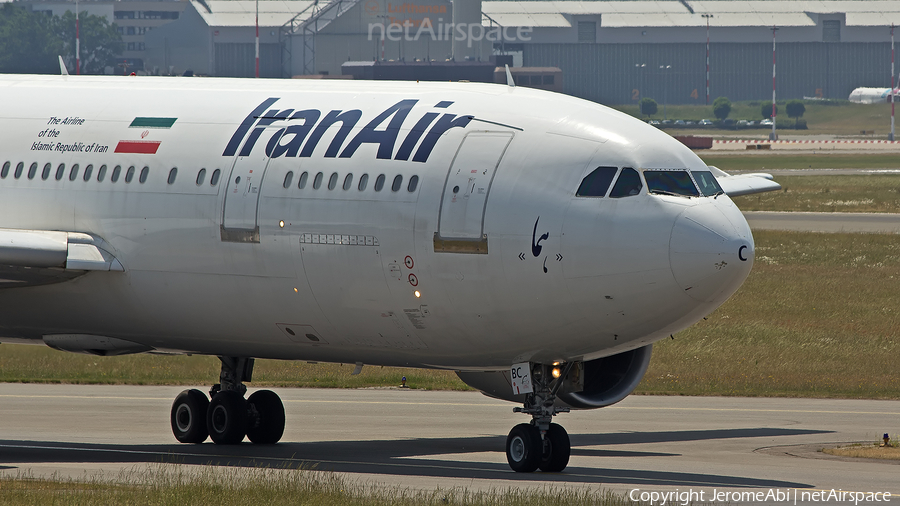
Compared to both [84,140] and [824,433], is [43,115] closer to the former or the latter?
[84,140]

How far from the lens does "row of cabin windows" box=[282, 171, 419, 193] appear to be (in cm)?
2233

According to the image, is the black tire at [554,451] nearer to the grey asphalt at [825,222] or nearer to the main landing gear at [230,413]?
the main landing gear at [230,413]

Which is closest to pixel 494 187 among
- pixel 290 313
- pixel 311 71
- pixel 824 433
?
pixel 290 313

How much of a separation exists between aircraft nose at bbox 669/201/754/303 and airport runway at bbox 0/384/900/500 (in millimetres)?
3088

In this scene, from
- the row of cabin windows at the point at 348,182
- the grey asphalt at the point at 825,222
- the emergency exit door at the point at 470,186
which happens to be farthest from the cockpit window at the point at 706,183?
the grey asphalt at the point at 825,222

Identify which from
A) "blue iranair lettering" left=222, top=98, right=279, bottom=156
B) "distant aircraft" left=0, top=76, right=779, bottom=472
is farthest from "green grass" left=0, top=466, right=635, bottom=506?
"blue iranair lettering" left=222, top=98, right=279, bottom=156

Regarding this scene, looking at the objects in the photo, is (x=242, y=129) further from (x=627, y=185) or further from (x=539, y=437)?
(x=539, y=437)

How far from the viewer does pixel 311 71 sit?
643 feet

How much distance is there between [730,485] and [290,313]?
745 cm

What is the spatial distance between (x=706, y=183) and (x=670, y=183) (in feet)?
2.28

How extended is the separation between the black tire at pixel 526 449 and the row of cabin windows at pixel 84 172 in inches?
261

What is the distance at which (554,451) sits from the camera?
22.4 meters

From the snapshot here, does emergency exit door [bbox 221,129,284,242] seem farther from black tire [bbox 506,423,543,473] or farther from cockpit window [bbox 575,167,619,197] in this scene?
cockpit window [bbox 575,167,619,197]

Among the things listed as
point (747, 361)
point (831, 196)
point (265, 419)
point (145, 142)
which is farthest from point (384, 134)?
point (831, 196)
